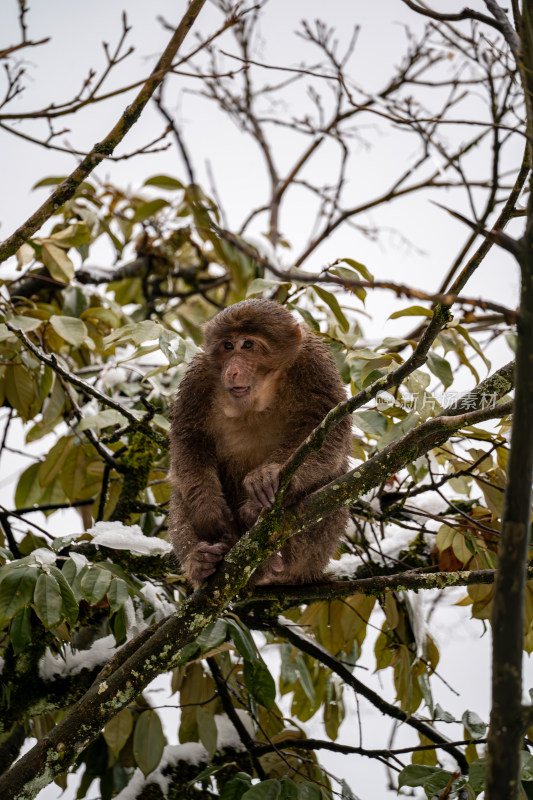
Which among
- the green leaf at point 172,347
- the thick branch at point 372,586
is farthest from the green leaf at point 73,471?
the thick branch at point 372,586

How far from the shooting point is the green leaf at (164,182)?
5.57m

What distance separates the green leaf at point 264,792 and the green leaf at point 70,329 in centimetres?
242

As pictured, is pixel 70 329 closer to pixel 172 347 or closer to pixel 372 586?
pixel 172 347

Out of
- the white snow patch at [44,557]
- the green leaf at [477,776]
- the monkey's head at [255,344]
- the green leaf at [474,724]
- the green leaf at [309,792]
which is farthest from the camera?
the monkey's head at [255,344]

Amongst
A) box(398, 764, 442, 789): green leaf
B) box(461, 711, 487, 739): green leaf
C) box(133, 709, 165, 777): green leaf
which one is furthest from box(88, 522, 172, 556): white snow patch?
box(461, 711, 487, 739): green leaf

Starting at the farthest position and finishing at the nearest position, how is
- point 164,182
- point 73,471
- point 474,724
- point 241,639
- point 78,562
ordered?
point 164,182 < point 73,471 < point 474,724 < point 241,639 < point 78,562

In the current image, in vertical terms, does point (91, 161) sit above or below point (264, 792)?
above

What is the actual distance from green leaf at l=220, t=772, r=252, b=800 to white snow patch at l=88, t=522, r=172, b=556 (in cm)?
111

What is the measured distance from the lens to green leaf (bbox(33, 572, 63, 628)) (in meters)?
3.03

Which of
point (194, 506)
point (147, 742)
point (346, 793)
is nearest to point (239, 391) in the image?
point (194, 506)

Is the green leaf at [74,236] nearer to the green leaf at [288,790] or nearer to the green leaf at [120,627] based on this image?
the green leaf at [120,627]

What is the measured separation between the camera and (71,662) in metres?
4.09

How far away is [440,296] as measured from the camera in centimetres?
146

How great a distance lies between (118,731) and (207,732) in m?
0.47
